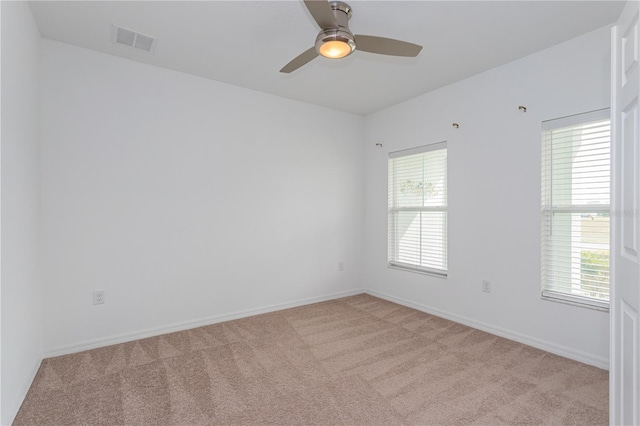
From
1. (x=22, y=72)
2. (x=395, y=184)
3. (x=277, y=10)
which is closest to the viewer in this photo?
(x=22, y=72)

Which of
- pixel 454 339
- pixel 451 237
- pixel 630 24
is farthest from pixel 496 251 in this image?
pixel 630 24

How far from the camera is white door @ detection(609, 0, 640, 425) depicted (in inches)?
49.7

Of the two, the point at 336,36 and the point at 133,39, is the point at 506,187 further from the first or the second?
the point at 133,39

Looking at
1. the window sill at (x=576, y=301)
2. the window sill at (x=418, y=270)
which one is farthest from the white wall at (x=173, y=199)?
the window sill at (x=576, y=301)

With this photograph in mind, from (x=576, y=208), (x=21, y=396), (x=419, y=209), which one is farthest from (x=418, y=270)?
(x=21, y=396)

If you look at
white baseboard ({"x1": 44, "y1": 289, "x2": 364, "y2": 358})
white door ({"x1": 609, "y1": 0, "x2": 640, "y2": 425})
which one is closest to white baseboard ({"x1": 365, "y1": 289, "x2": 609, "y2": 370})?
white baseboard ({"x1": 44, "y1": 289, "x2": 364, "y2": 358})

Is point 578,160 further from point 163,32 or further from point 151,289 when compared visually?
point 151,289

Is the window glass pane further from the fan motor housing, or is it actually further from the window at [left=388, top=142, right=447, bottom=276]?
the fan motor housing

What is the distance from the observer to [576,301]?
2691mm

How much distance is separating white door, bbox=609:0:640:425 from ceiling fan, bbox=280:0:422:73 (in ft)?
3.54

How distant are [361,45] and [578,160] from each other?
6.85ft

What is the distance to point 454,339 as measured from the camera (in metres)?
3.08

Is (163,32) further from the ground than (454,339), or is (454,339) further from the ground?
(163,32)

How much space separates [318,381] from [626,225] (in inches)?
79.7
